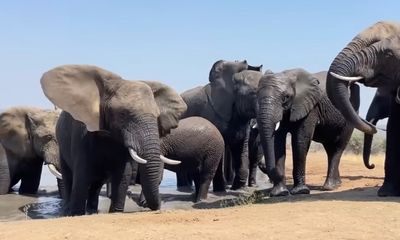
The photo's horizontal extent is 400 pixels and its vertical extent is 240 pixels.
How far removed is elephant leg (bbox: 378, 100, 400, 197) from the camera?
9844 mm

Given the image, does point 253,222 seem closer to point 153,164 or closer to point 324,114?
point 153,164

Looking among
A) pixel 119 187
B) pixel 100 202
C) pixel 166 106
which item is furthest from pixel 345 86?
pixel 100 202

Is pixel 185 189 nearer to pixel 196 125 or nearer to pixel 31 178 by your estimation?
pixel 196 125

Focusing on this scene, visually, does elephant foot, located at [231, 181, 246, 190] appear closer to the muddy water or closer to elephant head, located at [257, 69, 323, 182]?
the muddy water

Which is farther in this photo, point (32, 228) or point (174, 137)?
point (174, 137)

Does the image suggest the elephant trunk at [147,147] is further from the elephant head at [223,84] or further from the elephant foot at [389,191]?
the elephant head at [223,84]

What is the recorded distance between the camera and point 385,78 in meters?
9.41

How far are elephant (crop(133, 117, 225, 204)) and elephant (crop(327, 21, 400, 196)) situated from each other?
4.10 meters

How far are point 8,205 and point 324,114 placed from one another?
6586 mm

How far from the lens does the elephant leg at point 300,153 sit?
39.1ft

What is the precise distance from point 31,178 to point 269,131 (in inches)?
259

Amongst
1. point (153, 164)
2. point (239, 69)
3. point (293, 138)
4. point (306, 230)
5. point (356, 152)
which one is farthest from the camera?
point (356, 152)

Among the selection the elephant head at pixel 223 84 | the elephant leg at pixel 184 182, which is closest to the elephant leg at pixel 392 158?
the elephant head at pixel 223 84

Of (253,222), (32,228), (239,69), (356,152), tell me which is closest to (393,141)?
(253,222)
